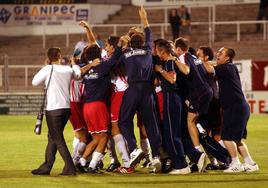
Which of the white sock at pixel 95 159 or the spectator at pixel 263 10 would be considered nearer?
the white sock at pixel 95 159

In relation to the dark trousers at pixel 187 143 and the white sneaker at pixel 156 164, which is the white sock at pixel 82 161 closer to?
the white sneaker at pixel 156 164

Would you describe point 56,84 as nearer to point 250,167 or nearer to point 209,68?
point 209,68

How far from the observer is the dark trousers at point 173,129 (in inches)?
613

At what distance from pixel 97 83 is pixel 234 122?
2322 millimetres

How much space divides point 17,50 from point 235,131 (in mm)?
25621

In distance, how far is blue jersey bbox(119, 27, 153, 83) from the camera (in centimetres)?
1539

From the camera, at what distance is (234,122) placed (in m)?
15.7

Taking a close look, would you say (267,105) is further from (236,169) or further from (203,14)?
(236,169)

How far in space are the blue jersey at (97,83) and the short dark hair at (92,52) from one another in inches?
10.4

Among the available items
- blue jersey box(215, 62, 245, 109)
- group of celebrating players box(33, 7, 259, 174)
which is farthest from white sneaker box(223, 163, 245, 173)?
blue jersey box(215, 62, 245, 109)

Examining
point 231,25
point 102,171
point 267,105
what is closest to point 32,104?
point 267,105

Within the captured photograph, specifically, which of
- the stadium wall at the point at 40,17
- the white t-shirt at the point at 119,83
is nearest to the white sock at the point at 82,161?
the white t-shirt at the point at 119,83

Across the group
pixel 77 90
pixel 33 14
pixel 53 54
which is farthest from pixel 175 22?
pixel 53 54

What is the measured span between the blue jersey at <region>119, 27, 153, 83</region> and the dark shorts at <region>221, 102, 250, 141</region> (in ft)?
4.72
